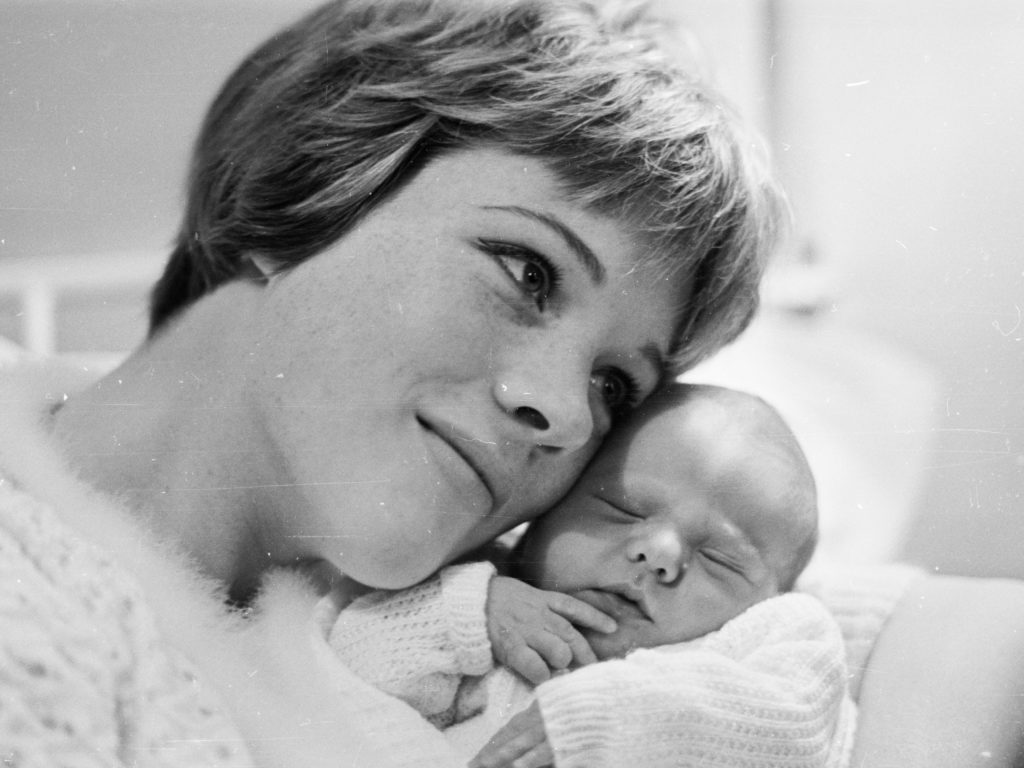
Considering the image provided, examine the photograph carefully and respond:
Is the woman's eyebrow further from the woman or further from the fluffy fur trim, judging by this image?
the fluffy fur trim

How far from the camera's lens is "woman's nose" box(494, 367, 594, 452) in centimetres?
62

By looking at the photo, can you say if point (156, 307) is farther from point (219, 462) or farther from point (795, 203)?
point (795, 203)

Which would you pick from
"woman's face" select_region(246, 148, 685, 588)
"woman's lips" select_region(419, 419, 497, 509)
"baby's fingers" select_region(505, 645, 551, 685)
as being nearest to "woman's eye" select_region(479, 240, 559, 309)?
"woman's face" select_region(246, 148, 685, 588)

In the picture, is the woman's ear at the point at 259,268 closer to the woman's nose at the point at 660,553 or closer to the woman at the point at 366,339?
the woman at the point at 366,339

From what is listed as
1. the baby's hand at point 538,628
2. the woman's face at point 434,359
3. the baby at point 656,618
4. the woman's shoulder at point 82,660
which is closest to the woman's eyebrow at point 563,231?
the woman's face at point 434,359

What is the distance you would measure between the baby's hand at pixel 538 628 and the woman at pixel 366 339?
54 mm

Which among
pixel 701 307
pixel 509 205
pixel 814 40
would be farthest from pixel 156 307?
pixel 814 40

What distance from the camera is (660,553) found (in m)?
0.62

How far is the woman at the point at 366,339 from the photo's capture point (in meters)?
0.62

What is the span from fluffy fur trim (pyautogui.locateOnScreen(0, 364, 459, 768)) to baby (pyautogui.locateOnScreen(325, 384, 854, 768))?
22mm

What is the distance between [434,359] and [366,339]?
5 centimetres

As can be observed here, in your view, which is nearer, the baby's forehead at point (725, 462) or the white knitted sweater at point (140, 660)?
the white knitted sweater at point (140, 660)

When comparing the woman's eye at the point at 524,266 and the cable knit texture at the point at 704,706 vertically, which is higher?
the woman's eye at the point at 524,266

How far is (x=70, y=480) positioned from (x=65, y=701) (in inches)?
6.6
